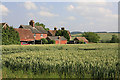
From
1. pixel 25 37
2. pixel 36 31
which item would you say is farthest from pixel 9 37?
pixel 36 31

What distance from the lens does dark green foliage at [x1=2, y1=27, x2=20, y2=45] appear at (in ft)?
158

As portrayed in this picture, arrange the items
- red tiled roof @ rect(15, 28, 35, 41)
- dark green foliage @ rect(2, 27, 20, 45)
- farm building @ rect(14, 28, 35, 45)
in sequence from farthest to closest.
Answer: red tiled roof @ rect(15, 28, 35, 41)
farm building @ rect(14, 28, 35, 45)
dark green foliage @ rect(2, 27, 20, 45)

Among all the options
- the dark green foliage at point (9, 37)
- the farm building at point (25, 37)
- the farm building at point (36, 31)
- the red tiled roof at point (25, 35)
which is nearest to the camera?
the dark green foliage at point (9, 37)

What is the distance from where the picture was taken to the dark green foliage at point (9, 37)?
48156mm

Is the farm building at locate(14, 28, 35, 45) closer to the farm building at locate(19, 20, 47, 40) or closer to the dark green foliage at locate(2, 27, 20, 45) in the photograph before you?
the dark green foliage at locate(2, 27, 20, 45)

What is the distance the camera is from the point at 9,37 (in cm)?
5003

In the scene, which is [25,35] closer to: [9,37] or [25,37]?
[25,37]

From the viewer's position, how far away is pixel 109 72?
1067cm

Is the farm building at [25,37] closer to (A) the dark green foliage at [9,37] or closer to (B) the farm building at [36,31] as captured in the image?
(A) the dark green foliage at [9,37]

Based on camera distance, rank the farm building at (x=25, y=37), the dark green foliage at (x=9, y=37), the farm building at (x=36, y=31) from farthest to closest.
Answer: the farm building at (x=36, y=31) < the farm building at (x=25, y=37) < the dark green foliage at (x=9, y=37)

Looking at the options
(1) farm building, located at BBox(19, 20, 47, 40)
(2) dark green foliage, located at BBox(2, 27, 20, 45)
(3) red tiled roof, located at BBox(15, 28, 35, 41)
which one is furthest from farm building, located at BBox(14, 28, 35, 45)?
(1) farm building, located at BBox(19, 20, 47, 40)

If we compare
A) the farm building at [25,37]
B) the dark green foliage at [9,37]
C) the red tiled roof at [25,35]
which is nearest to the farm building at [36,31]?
the farm building at [25,37]

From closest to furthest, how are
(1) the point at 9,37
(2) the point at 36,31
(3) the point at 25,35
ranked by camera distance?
(1) the point at 9,37, (3) the point at 25,35, (2) the point at 36,31

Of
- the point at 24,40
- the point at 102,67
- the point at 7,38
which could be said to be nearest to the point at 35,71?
the point at 102,67
